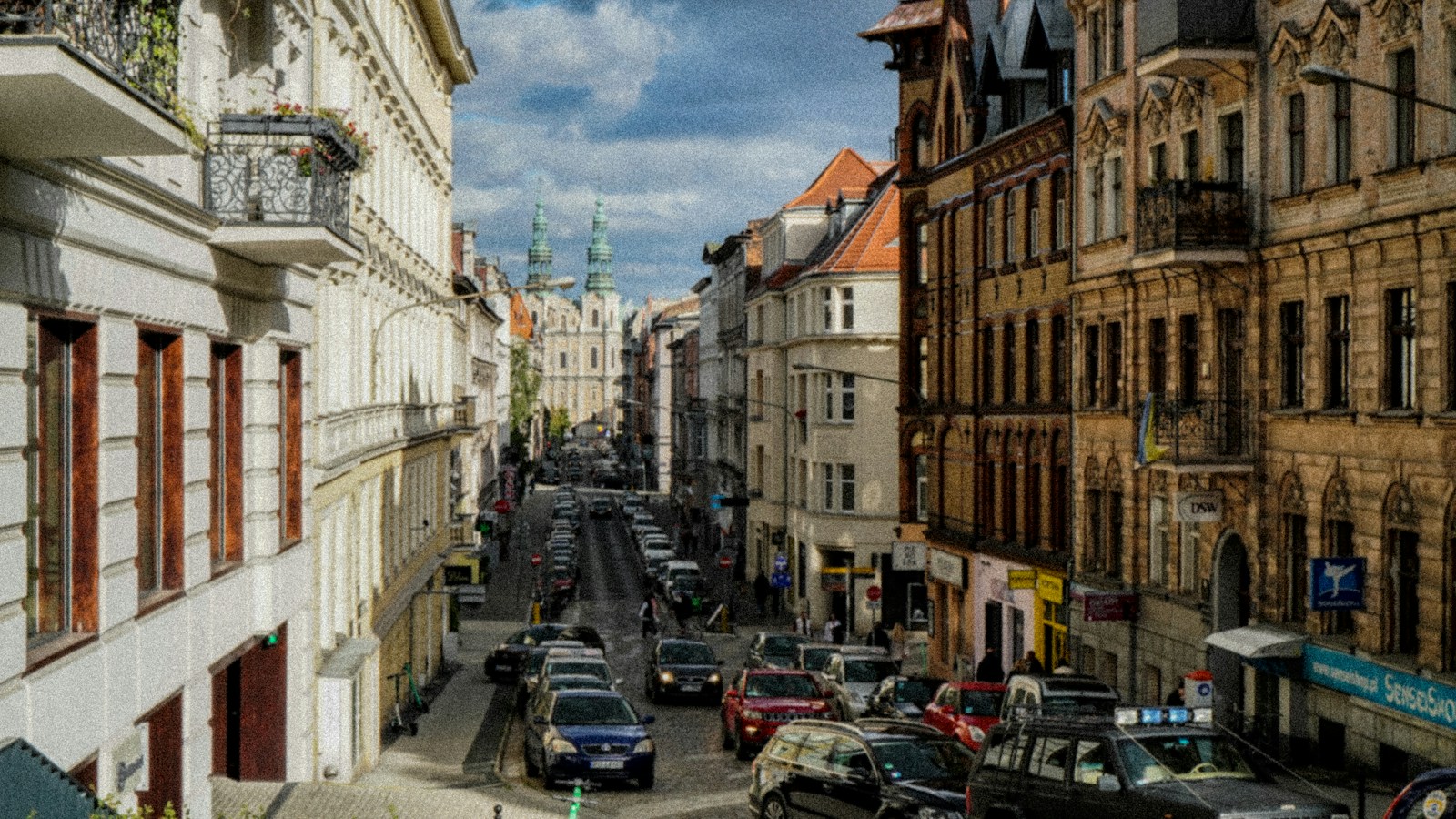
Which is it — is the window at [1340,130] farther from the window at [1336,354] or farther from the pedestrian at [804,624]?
the pedestrian at [804,624]

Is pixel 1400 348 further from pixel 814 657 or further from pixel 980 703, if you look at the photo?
pixel 814 657

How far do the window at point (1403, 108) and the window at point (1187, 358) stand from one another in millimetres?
7405

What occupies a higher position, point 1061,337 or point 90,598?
point 1061,337

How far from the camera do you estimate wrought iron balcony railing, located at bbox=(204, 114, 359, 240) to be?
17469 mm

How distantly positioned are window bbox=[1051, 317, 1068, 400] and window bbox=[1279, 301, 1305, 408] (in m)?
10.6

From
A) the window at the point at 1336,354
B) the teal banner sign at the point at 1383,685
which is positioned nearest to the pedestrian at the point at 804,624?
the teal banner sign at the point at 1383,685

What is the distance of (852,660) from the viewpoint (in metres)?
34.6

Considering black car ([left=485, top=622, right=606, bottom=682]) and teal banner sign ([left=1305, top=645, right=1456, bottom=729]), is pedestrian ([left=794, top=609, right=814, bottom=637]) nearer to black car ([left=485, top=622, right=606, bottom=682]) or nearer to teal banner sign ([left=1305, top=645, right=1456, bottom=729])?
black car ([left=485, top=622, right=606, bottom=682])

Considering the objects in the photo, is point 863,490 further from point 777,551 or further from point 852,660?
point 852,660

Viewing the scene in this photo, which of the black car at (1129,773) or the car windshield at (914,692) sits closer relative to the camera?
the black car at (1129,773)

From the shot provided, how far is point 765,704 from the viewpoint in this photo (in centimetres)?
3131

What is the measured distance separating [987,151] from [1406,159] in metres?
20.2

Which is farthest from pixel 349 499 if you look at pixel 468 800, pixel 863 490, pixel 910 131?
pixel 863 490

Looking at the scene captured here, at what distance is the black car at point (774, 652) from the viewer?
1592 inches
